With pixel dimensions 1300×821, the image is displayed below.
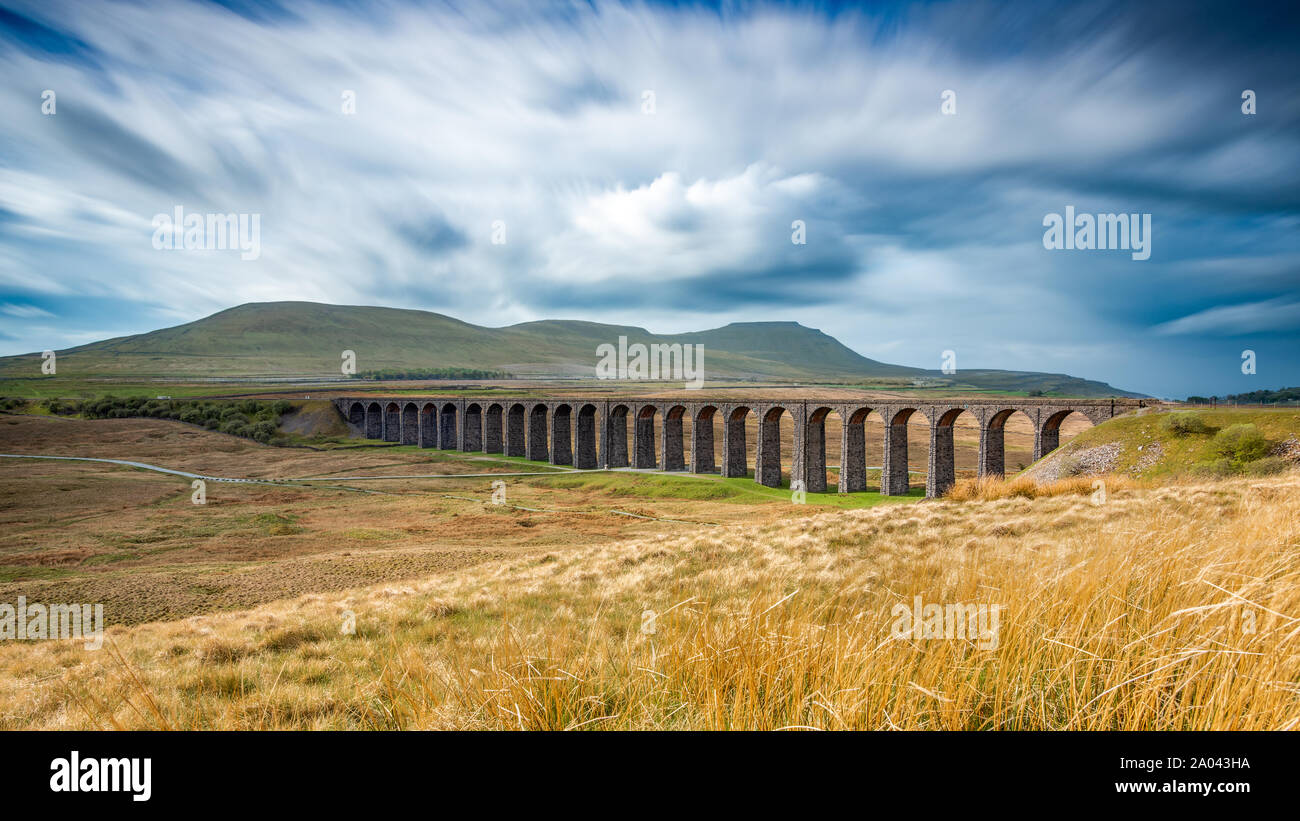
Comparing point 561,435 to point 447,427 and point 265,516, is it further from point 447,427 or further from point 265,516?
point 265,516

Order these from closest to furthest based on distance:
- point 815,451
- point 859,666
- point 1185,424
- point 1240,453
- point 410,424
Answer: point 859,666 < point 1240,453 < point 1185,424 < point 815,451 < point 410,424

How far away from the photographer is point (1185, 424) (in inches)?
1168

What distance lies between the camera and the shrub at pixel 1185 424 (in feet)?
95.7

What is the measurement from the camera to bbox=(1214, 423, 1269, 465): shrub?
2509 centimetres

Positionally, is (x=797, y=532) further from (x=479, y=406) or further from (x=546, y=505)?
(x=479, y=406)

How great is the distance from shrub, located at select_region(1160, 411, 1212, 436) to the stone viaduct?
615cm

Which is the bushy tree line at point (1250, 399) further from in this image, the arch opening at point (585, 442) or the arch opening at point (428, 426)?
the arch opening at point (428, 426)

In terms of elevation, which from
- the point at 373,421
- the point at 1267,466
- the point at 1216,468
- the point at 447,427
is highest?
the point at 373,421

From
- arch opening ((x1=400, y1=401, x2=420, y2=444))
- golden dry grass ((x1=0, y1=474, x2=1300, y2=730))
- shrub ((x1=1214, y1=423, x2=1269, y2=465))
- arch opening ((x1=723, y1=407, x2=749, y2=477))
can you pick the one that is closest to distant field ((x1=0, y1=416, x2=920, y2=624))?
arch opening ((x1=723, y1=407, x2=749, y2=477))

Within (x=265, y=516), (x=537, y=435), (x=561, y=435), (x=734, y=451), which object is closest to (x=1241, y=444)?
(x=734, y=451)

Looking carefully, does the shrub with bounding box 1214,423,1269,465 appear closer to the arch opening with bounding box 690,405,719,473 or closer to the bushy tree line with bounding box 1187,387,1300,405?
the bushy tree line with bounding box 1187,387,1300,405

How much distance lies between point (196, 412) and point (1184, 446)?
98.6 metres

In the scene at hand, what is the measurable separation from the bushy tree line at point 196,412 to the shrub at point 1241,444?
86301mm
